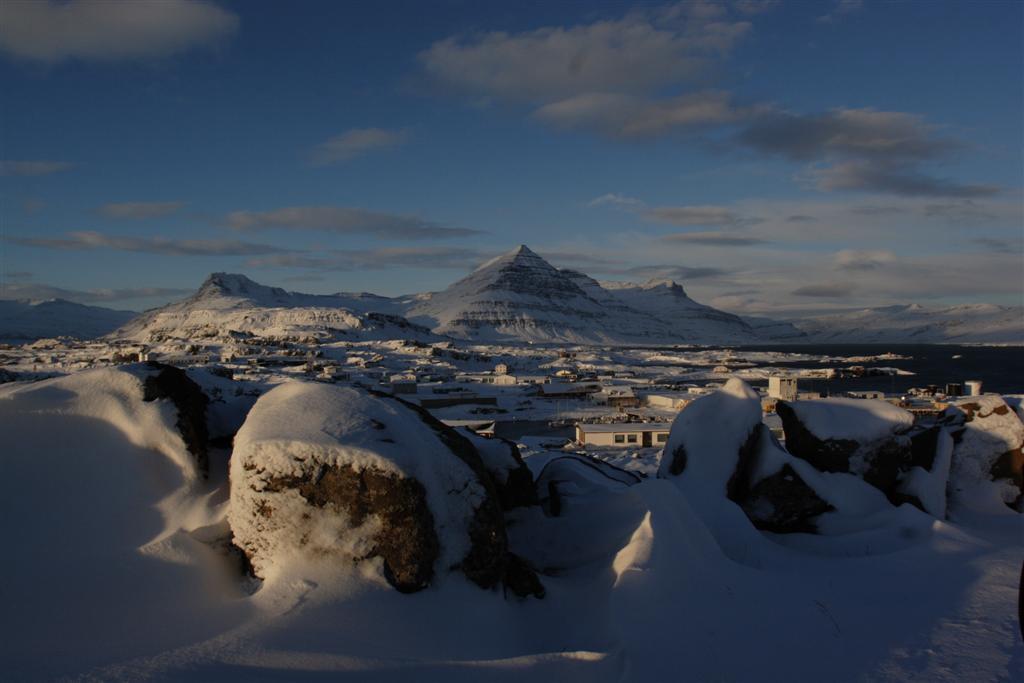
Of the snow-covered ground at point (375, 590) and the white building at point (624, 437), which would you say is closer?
the snow-covered ground at point (375, 590)

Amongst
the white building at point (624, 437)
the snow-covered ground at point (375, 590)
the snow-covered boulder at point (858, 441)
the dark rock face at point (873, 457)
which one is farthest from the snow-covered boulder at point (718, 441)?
the white building at point (624, 437)

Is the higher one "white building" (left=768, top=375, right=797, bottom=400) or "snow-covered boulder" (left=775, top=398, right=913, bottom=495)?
"snow-covered boulder" (left=775, top=398, right=913, bottom=495)

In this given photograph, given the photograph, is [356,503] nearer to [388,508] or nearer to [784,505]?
[388,508]

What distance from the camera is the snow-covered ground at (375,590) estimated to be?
6.57 meters

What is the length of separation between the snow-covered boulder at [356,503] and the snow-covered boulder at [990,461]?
38.7 feet

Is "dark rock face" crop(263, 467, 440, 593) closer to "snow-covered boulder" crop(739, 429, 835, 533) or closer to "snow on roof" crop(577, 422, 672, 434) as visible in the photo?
"snow-covered boulder" crop(739, 429, 835, 533)

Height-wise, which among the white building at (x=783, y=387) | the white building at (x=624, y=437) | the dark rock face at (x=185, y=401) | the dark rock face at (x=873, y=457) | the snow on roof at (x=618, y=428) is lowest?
the white building at (x=624, y=437)

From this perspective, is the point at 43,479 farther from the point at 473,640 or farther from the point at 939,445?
the point at 939,445

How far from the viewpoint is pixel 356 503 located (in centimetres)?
771

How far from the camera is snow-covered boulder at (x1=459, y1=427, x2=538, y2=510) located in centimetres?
1077

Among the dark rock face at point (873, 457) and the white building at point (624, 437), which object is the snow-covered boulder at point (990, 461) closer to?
the dark rock face at point (873, 457)

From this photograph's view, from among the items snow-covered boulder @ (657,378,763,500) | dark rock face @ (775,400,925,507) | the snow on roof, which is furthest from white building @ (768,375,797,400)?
snow-covered boulder @ (657,378,763,500)

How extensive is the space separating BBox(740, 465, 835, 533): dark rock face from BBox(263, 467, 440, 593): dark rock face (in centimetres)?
780

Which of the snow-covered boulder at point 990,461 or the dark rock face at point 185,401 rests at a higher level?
the dark rock face at point 185,401
